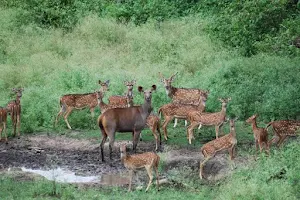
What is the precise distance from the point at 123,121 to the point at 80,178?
2058mm


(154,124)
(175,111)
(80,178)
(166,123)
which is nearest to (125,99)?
(166,123)

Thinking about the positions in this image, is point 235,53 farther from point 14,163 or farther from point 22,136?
point 14,163

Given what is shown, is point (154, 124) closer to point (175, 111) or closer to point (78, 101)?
point (175, 111)

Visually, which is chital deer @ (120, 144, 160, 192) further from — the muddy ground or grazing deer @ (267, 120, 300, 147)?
grazing deer @ (267, 120, 300, 147)

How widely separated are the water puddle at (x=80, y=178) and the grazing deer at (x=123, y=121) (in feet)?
3.89

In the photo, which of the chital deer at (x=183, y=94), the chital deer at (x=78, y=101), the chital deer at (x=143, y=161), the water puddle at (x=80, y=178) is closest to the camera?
the chital deer at (x=143, y=161)

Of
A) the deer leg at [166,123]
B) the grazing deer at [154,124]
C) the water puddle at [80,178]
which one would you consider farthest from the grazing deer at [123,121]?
the water puddle at [80,178]

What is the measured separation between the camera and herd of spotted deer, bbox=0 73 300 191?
1531 cm

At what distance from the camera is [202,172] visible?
15562mm

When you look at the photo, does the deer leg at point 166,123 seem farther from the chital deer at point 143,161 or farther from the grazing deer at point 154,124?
the chital deer at point 143,161

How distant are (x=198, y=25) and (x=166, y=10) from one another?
292 centimetres

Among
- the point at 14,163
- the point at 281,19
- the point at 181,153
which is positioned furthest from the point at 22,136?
the point at 281,19

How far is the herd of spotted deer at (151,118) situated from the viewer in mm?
15312

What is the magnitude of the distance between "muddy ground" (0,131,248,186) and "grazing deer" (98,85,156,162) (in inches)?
19.8
